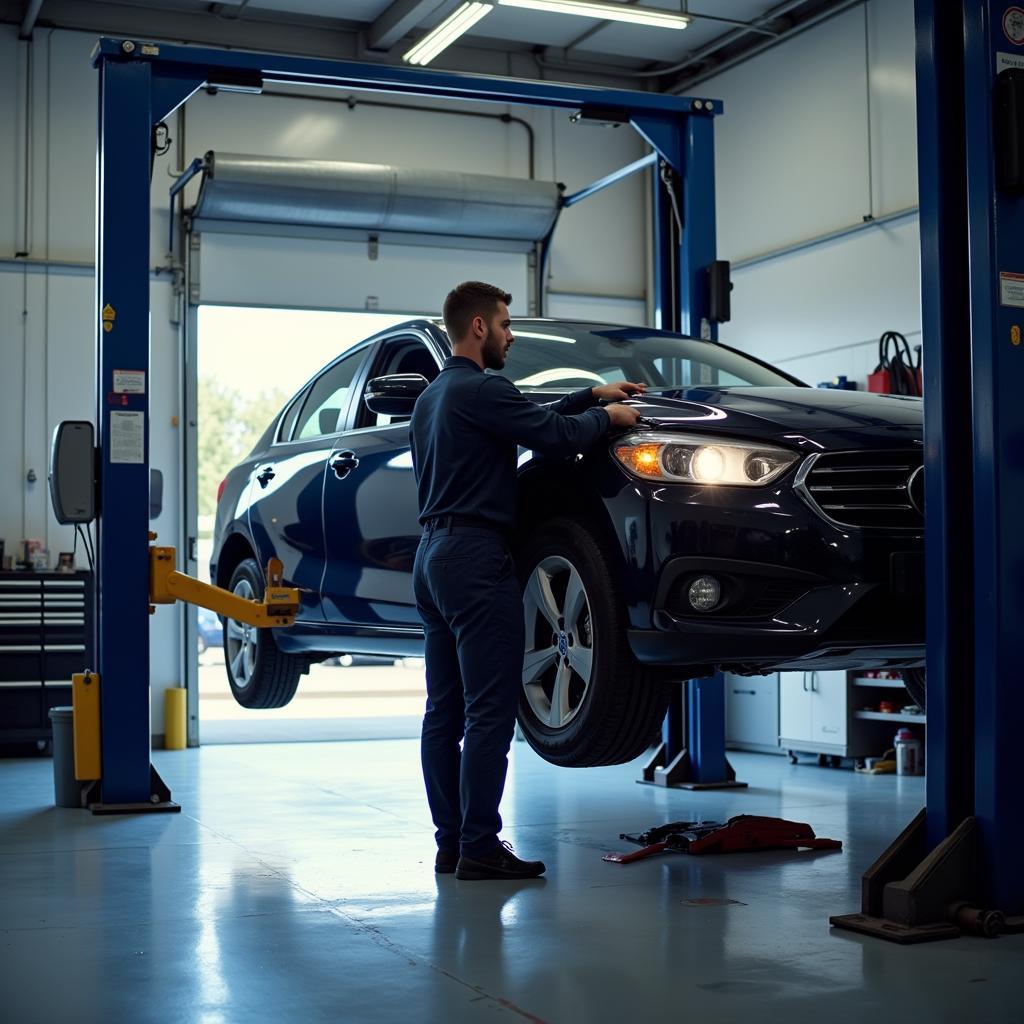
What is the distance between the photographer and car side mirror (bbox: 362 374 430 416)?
461 centimetres

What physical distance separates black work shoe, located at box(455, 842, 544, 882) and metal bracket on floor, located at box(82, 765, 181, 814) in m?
2.16

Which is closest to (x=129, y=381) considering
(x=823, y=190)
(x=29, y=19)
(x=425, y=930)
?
(x=425, y=930)

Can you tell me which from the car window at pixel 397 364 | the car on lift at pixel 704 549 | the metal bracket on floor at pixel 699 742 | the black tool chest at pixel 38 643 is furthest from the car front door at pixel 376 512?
the black tool chest at pixel 38 643

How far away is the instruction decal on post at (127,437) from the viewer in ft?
19.3

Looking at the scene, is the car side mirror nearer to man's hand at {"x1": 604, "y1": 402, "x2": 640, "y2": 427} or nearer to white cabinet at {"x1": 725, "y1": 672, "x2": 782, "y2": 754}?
man's hand at {"x1": 604, "y1": 402, "x2": 640, "y2": 427}

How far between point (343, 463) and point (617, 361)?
3.94 feet

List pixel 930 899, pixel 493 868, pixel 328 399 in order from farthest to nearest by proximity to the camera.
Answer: pixel 328 399 < pixel 493 868 < pixel 930 899

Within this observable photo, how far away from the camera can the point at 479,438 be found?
406 centimetres

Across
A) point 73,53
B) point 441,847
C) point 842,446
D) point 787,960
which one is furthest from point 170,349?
point 787,960

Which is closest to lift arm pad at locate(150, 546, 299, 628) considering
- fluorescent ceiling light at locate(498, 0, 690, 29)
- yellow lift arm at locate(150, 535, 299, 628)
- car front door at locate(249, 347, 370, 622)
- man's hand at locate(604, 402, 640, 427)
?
yellow lift arm at locate(150, 535, 299, 628)

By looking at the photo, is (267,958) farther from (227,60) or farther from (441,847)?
(227,60)

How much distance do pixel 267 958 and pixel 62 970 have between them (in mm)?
433

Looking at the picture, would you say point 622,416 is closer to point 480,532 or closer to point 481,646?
point 480,532

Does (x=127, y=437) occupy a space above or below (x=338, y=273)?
below
